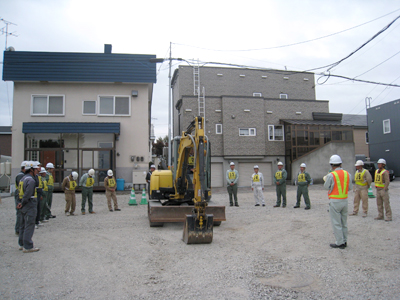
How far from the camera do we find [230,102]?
2828cm

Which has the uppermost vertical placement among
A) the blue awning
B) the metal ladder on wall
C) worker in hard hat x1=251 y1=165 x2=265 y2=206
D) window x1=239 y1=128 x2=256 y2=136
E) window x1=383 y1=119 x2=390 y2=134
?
the metal ladder on wall

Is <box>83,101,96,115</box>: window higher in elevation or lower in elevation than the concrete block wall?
lower

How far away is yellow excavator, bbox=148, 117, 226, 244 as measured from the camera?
7.81 meters

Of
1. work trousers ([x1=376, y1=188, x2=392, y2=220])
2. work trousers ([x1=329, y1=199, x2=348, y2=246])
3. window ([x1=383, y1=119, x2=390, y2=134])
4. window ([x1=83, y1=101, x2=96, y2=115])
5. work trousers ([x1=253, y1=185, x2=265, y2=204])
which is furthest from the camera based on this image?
window ([x1=383, y1=119, x2=390, y2=134])

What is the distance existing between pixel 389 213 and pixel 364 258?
4.57 m

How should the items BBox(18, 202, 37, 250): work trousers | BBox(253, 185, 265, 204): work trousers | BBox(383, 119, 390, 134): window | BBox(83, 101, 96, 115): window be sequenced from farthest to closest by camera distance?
1. BBox(383, 119, 390, 134): window
2. BBox(83, 101, 96, 115): window
3. BBox(253, 185, 265, 204): work trousers
4. BBox(18, 202, 37, 250): work trousers

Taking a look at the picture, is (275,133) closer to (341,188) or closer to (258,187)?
(258,187)

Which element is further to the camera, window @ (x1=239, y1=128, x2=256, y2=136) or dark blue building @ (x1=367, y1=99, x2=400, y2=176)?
dark blue building @ (x1=367, y1=99, x2=400, y2=176)

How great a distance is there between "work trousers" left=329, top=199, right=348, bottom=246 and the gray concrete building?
67.1 ft

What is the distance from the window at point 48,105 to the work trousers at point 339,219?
19.8 metres

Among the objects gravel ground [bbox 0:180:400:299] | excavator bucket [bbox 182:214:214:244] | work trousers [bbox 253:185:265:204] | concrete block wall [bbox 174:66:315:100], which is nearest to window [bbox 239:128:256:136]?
concrete block wall [bbox 174:66:315:100]

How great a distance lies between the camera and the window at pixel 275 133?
29.5m

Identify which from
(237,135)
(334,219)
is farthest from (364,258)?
(237,135)

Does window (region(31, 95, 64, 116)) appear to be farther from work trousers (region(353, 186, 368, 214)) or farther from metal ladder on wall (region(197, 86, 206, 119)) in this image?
work trousers (region(353, 186, 368, 214))
